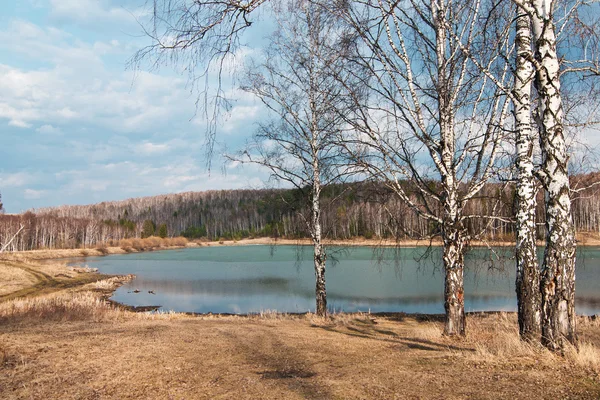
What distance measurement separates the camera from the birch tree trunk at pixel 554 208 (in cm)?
491

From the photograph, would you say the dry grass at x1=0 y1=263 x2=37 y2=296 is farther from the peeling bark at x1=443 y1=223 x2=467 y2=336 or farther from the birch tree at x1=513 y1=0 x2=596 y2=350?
the birch tree at x1=513 y1=0 x2=596 y2=350

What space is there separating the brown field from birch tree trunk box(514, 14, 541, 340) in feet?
1.75

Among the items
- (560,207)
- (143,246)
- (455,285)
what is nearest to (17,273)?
(455,285)

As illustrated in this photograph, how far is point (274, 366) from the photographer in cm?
588

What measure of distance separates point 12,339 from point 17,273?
26024mm

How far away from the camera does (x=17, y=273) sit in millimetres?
28953

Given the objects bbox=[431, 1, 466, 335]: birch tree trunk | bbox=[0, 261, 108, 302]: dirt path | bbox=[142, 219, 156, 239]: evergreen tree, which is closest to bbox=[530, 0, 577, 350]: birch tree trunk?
bbox=[431, 1, 466, 335]: birch tree trunk

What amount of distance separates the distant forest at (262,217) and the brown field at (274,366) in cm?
237

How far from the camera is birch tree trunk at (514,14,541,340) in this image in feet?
20.1

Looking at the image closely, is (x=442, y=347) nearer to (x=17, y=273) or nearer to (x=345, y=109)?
(x=345, y=109)

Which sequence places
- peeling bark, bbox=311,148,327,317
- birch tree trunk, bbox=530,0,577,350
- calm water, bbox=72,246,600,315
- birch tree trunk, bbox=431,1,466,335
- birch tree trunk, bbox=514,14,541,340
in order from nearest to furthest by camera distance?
birch tree trunk, bbox=530,0,577,350 < birch tree trunk, bbox=514,14,541,340 < birch tree trunk, bbox=431,1,466,335 < peeling bark, bbox=311,148,327,317 < calm water, bbox=72,246,600,315

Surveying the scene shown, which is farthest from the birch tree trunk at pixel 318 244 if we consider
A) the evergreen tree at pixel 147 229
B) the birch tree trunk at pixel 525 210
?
the evergreen tree at pixel 147 229

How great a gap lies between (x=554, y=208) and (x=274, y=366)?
4.12 metres

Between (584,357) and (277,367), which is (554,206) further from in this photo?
(277,367)
